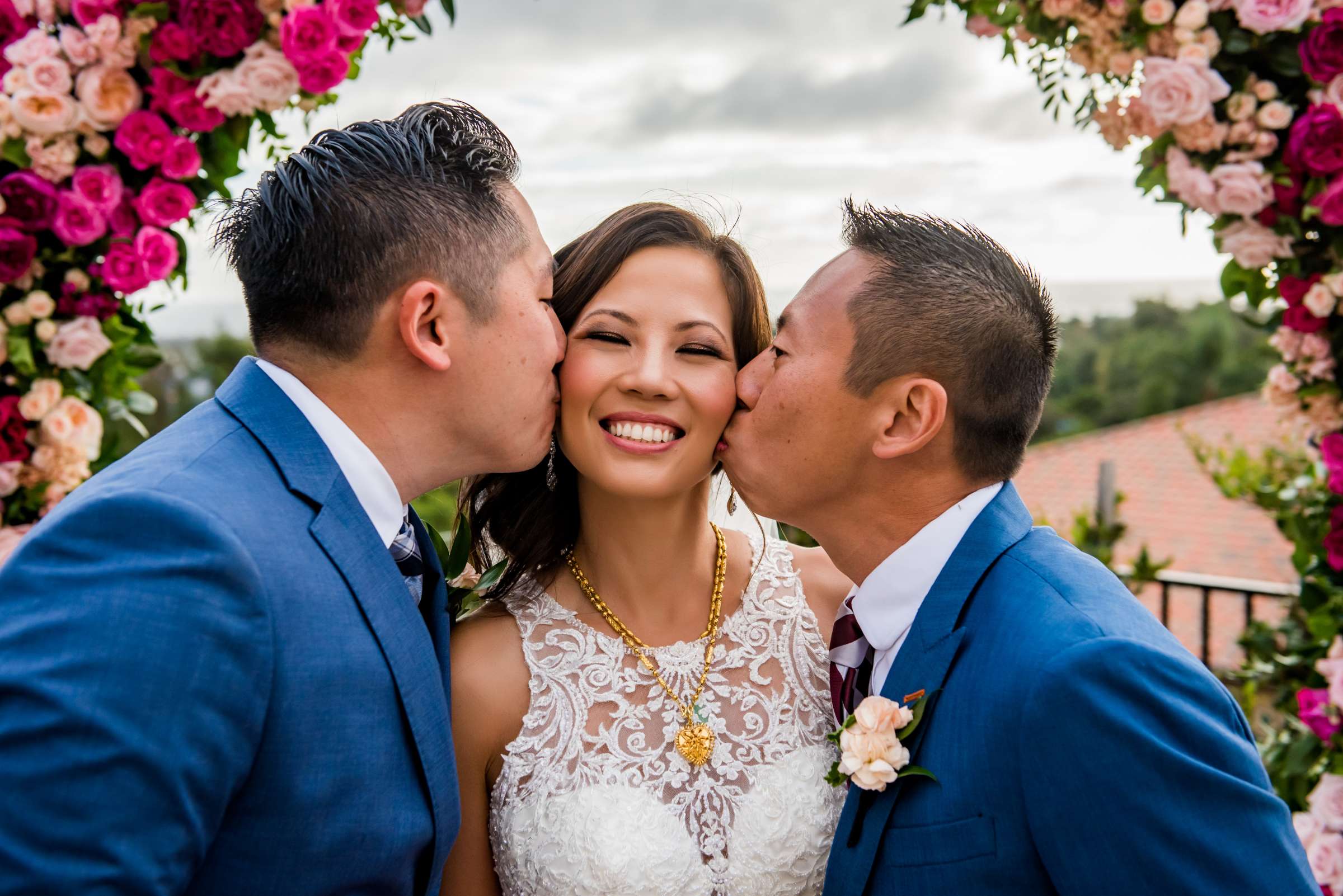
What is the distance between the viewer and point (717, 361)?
2947 millimetres

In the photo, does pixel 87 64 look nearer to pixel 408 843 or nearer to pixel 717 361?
pixel 717 361

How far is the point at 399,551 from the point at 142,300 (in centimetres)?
189

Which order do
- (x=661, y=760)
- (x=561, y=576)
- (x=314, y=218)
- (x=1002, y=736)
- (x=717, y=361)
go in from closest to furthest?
(x=1002, y=736) → (x=314, y=218) → (x=661, y=760) → (x=717, y=361) → (x=561, y=576)

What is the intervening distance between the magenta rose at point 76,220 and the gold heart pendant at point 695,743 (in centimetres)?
243

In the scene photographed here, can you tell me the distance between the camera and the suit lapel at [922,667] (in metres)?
2.20

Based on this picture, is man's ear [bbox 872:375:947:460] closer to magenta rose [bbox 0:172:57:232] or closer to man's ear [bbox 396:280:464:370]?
man's ear [bbox 396:280:464:370]

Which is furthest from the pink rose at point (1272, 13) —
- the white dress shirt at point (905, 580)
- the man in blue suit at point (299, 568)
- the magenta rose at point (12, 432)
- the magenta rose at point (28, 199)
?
the magenta rose at point (12, 432)

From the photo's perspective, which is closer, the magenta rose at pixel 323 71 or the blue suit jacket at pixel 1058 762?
the blue suit jacket at pixel 1058 762

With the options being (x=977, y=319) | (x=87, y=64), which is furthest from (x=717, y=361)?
(x=87, y=64)

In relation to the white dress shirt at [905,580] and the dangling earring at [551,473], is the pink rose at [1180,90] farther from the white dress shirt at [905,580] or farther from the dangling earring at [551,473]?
the dangling earring at [551,473]

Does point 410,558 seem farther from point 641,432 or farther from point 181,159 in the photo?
point 181,159

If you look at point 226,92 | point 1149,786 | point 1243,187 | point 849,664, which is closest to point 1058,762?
point 1149,786

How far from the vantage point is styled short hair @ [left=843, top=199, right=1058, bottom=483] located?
257 centimetres

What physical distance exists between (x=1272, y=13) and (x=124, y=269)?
11.9 ft
